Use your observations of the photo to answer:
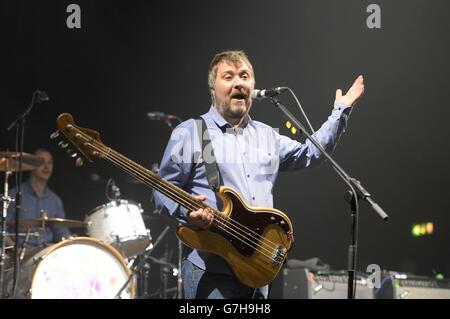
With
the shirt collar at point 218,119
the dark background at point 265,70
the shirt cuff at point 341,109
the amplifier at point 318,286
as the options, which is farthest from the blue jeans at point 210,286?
the amplifier at point 318,286

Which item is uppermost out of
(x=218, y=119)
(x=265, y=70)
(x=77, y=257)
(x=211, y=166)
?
(x=265, y=70)

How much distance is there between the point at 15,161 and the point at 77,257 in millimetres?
938

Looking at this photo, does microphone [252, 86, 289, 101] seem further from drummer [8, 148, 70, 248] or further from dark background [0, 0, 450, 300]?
drummer [8, 148, 70, 248]

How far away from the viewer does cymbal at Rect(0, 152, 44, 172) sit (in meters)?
5.27

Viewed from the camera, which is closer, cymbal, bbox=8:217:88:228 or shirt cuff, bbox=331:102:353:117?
shirt cuff, bbox=331:102:353:117

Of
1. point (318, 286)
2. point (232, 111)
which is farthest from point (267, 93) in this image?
point (318, 286)

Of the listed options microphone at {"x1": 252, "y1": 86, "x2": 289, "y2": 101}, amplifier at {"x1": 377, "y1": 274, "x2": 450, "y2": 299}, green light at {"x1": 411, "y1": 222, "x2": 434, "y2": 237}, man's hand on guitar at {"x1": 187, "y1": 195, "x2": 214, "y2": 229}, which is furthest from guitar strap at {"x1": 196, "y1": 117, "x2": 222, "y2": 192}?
green light at {"x1": 411, "y1": 222, "x2": 434, "y2": 237}

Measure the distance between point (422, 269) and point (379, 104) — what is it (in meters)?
2.32

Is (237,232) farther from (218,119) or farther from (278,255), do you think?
(218,119)

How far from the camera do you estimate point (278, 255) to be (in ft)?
10.5

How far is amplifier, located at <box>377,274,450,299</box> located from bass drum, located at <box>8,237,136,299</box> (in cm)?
239

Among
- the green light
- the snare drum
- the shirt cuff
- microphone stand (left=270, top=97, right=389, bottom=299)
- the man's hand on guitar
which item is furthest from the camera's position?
the green light

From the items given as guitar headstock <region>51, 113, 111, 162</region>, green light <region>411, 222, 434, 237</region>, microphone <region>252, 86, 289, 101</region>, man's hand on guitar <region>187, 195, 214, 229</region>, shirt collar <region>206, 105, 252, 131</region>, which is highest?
microphone <region>252, 86, 289, 101</region>
